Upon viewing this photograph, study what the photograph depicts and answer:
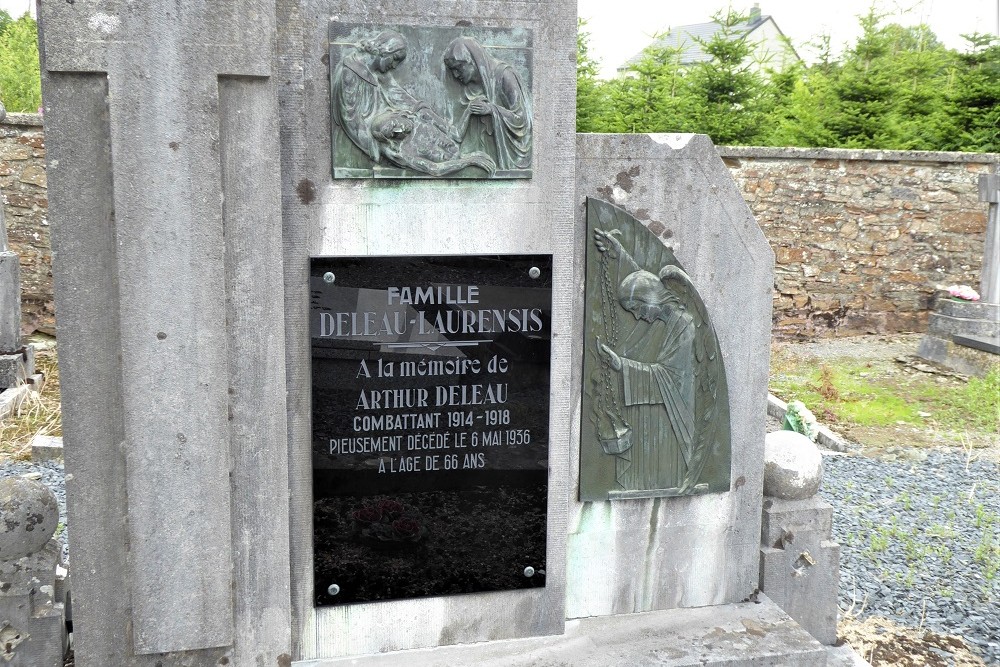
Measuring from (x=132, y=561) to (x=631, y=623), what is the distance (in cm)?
168

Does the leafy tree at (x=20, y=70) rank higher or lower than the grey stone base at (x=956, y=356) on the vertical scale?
higher

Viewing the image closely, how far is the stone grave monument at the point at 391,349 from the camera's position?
7.77 ft

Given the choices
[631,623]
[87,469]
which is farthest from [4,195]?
[631,623]

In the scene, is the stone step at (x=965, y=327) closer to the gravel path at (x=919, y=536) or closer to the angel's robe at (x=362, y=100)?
the gravel path at (x=919, y=536)

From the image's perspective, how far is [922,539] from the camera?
207 inches

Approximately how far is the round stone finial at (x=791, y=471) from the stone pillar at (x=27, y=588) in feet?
8.59

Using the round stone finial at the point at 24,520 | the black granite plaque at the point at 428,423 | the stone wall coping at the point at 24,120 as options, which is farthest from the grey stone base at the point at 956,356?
the stone wall coping at the point at 24,120

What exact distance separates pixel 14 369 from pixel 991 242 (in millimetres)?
10476

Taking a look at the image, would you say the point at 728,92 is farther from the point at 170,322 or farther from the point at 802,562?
the point at 170,322

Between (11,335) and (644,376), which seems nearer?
(644,376)

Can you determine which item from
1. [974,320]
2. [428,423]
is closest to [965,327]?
[974,320]

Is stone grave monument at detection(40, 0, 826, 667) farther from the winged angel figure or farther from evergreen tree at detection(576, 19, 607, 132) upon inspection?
evergreen tree at detection(576, 19, 607, 132)

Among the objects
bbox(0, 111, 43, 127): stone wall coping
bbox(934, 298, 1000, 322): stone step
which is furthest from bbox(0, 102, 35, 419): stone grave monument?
Answer: bbox(934, 298, 1000, 322): stone step

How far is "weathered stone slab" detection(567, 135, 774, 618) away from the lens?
302cm
